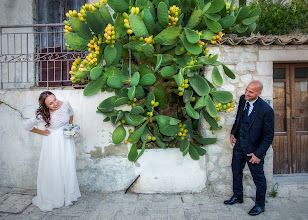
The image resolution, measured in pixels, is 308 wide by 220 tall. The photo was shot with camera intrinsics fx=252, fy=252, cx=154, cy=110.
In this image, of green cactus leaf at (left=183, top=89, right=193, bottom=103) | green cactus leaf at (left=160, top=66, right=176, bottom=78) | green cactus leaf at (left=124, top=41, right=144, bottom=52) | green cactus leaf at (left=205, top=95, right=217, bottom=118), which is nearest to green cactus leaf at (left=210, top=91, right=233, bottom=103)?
green cactus leaf at (left=205, top=95, right=217, bottom=118)

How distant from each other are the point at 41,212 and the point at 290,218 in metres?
2.71

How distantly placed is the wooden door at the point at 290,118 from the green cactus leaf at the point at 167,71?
63.3 inches

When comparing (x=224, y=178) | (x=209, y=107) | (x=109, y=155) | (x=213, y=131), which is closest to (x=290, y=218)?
(x=224, y=178)

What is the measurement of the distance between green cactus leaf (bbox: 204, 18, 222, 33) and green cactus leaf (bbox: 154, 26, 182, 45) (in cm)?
32

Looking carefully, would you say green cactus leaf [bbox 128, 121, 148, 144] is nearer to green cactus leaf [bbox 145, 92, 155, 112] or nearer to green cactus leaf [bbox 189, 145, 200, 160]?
green cactus leaf [bbox 145, 92, 155, 112]

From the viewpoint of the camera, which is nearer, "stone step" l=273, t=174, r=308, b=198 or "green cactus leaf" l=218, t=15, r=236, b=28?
"green cactus leaf" l=218, t=15, r=236, b=28

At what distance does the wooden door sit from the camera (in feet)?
11.6

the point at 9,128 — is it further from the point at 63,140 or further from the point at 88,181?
the point at 88,181

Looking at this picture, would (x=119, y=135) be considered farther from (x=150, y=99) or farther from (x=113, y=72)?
(x=113, y=72)

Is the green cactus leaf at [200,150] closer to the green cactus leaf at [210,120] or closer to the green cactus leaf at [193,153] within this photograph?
the green cactus leaf at [193,153]

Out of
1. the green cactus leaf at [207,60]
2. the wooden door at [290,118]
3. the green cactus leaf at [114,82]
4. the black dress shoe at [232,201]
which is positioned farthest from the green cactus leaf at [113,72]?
the wooden door at [290,118]

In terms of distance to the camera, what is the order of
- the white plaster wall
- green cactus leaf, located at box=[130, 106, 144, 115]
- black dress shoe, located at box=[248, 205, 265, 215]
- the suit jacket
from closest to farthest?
the suit jacket, black dress shoe, located at box=[248, 205, 265, 215], green cactus leaf, located at box=[130, 106, 144, 115], the white plaster wall

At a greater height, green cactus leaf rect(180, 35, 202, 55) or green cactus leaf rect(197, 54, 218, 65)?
green cactus leaf rect(180, 35, 202, 55)

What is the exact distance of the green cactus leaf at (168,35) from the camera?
2.81 meters
